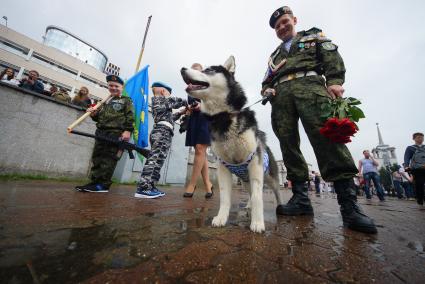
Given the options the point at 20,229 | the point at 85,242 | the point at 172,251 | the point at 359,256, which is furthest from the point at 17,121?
the point at 359,256

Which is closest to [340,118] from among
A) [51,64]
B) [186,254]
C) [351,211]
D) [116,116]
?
[351,211]

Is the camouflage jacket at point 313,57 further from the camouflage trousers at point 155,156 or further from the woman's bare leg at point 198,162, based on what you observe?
the camouflage trousers at point 155,156

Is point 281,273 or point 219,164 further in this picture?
point 219,164

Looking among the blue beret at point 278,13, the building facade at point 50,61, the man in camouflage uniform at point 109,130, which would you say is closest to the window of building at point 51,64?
the building facade at point 50,61

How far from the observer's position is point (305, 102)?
100 inches

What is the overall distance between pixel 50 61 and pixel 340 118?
51.4 meters

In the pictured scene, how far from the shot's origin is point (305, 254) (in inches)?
48.3

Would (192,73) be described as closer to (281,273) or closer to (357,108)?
(357,108)

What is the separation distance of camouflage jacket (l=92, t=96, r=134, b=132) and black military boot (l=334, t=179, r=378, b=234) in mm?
4168

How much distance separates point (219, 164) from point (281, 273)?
1342 millimetres

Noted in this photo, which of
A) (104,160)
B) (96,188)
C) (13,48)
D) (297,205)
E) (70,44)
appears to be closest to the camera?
(297,205)

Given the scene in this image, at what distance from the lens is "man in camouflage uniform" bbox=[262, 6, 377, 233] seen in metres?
2.22

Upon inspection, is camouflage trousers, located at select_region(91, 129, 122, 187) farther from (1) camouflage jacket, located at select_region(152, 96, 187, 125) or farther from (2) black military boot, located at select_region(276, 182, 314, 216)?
(2) black military boot, located at select_region(276, 182, 314, 216)

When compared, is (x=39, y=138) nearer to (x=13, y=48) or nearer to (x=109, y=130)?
(x=109, y=130)
